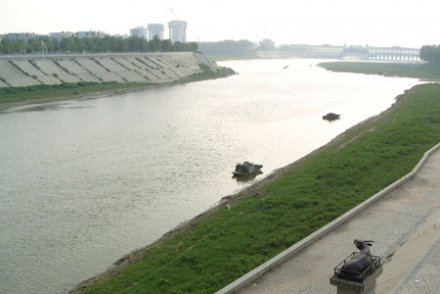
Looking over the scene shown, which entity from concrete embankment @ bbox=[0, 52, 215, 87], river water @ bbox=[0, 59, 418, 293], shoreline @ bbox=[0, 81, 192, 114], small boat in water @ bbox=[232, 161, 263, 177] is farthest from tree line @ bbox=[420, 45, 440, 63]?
small boat in water @ bbox=[232, 161, 263, 177]

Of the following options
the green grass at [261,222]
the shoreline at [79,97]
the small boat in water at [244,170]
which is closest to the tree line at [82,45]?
the shoreline at [79,97]

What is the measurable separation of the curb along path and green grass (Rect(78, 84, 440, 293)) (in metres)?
0.53

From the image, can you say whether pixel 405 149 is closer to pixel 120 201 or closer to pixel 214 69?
pixel 120 201

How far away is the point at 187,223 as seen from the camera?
51.4 ft

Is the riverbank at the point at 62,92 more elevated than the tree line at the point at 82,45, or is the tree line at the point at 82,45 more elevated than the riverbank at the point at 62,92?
the tree line at the point at 82,45

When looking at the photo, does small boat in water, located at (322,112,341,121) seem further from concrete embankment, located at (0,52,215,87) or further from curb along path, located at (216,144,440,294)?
concrete embankment, located at (0,52,215,87)

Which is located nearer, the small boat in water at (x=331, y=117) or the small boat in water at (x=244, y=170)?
the small boat in water at (x=244, y=170)

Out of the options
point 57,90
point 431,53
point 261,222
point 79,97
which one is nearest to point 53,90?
point 57,90

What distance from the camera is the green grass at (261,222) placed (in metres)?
10.7

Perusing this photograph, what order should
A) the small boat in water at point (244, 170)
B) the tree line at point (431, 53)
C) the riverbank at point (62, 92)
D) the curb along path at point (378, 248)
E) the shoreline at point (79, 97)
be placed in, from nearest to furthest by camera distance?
the curb along path at point (378, 248) < the small boat in water at point (244, 170) < the shoreline at point (79, 97) < the riverbank at point (62, 92) < the tree line at point (431, 53)

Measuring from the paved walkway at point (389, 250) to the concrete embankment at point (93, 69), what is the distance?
46.4 m

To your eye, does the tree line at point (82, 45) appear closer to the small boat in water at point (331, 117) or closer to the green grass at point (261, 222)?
the small boat in water at point (331, 117)

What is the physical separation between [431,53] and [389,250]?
9970 centimetres

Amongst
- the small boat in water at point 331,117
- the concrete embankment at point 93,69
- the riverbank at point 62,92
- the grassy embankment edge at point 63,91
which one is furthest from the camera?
the concrete embankment at point 93,69
